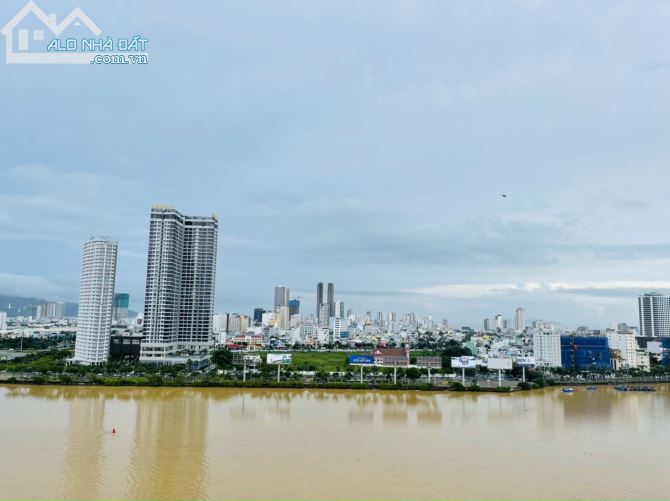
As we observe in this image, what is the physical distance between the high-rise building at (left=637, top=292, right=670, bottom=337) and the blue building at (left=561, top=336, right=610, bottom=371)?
1218 inches

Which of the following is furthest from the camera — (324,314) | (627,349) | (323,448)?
(324,314)

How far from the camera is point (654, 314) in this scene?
52.2 metres

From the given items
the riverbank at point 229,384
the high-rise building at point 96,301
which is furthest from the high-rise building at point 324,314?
the riverbank at point 229,384

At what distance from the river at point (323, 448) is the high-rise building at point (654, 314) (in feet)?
141

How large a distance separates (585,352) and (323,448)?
21.9 meters

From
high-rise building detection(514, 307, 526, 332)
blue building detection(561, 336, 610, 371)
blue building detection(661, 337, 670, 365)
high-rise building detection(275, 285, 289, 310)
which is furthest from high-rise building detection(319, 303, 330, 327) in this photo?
blue building detection(561, 336, 610, 371)

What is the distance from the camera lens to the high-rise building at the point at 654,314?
5131 centimetres

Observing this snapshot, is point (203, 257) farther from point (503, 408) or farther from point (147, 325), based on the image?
point (503, 408)

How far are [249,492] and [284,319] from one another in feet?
241

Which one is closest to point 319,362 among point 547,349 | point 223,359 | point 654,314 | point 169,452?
point 223,359

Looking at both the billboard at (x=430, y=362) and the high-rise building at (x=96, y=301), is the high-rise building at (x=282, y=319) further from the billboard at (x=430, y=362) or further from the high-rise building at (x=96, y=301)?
the billboard at (x=430, y=362)

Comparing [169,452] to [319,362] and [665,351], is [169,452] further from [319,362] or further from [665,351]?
[665,351]

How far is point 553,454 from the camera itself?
31.2 feet

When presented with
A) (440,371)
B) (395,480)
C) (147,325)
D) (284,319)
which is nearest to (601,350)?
(440,371)
